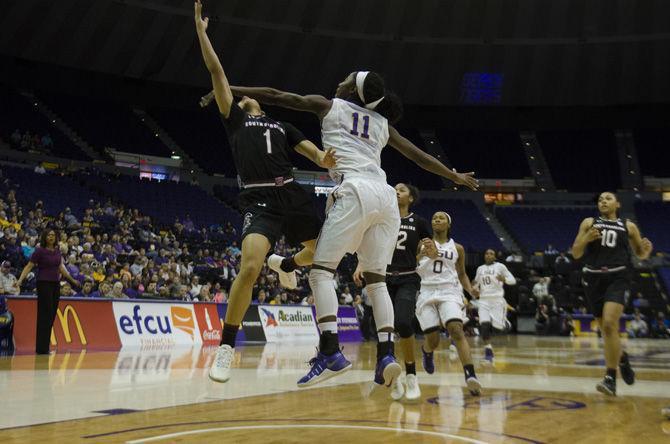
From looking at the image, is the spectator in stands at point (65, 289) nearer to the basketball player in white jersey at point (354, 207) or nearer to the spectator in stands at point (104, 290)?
the spectator in stands at point (104, 290)

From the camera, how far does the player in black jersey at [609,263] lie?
24.6ft

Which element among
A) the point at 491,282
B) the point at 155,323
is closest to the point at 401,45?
the point at 491,282

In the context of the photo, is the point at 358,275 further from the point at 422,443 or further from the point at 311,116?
the point at 311,116

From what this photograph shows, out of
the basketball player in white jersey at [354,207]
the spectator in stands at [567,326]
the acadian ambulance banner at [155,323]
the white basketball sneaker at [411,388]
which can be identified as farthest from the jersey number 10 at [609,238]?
the spectator in stands at [567,326]

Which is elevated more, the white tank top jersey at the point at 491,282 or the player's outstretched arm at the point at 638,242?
the player's outstretched arm at the point at 638,242

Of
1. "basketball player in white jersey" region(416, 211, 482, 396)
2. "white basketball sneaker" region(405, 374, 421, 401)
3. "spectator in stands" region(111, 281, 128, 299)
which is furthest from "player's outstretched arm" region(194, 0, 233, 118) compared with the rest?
"spectator in stands" region(111, 281, 128, 299)

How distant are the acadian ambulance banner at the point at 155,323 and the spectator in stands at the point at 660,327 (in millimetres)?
18968

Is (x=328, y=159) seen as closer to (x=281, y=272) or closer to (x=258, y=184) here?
(x=258, y=184)

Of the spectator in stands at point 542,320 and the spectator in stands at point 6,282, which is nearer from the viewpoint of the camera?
the spectator in stands at point 6,282

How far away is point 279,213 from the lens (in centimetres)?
538

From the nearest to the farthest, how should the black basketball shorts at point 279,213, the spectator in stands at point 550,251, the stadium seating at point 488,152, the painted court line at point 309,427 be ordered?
1. the painted court line at point 309,427
2. the black basketball shorts at point 279,213
3. the spectator in stands at point 550,251
4. the stadium seating at point 488,152

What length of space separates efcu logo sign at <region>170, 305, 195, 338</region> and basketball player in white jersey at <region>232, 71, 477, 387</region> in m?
11.4

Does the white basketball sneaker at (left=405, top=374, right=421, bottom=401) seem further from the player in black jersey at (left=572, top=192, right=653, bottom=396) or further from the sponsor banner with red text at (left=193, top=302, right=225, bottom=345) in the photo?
the sponsor banner with red text at (left=193, top=302, right=225, bottom=345)

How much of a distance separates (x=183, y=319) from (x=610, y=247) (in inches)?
433
